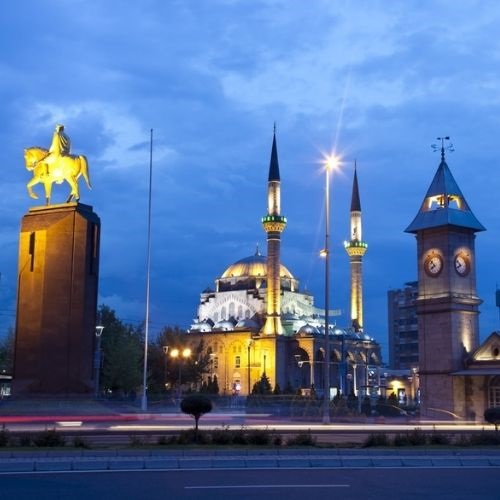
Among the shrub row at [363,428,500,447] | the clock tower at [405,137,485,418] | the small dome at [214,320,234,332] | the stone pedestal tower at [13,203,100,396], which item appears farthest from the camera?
the small dome at [214,320,234,332]

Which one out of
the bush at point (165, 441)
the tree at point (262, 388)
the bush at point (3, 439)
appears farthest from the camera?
the tree at point (262, 388)

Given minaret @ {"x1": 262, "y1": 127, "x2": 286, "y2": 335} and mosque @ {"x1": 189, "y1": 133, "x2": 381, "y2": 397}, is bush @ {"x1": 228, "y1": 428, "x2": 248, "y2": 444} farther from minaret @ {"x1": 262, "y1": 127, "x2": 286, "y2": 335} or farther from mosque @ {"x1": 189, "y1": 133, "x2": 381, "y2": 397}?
minaret @ {"x1": 262, "y1": 127, "x2": 286, "y2": 335}

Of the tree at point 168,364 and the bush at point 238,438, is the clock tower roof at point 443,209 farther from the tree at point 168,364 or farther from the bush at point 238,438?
the tree at point 168,364

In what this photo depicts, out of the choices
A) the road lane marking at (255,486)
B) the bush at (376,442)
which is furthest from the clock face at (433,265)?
the road lane marking at (255,486)

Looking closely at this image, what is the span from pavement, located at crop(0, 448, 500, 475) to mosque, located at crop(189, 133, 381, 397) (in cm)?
6994

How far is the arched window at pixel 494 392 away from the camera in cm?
4009

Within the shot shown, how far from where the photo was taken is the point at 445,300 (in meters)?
42.7

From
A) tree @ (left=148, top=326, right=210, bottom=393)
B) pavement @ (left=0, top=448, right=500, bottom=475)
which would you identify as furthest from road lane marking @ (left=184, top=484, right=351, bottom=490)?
tree @ (left=148, top=326, right=210, bottom=393)

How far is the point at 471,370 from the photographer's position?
134 feet

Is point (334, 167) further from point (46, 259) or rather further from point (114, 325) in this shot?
point (114, 325)

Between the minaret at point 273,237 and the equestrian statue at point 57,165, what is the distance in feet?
191

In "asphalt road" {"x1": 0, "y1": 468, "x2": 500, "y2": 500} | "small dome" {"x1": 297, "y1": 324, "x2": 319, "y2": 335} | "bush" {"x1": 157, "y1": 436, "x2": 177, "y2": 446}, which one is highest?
"small dome" {"x1": 297, "y1": 324, "x2": 319, "y2": 335}

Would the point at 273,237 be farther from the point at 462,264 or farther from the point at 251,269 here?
the point at 462,264

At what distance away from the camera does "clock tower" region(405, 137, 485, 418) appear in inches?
1642
